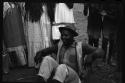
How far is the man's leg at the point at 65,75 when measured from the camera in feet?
26.9

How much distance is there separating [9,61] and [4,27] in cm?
98

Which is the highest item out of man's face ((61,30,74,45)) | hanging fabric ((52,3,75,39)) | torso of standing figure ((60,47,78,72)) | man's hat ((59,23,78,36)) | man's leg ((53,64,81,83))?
hanging fabric ((52,3,75,39))

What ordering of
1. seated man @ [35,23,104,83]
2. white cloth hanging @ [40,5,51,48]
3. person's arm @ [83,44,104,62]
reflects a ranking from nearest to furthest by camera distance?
1. seated man @ [35,23,104,83]
2. person's arm @ [83,44,104,62]
3. white cloth hanging @ [40,5,51,48]

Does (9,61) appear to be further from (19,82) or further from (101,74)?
(101,74)

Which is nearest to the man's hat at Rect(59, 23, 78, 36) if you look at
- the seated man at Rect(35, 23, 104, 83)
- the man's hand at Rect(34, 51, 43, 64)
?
the seated man at Rect(35, 23, 104, 83)

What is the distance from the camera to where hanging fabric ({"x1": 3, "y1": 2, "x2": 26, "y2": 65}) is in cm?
873

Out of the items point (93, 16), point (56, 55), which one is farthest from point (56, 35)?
point (93, 16)

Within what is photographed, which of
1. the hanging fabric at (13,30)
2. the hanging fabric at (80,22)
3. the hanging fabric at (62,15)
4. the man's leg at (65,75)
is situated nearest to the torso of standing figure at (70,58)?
the man's leg at (65,75)

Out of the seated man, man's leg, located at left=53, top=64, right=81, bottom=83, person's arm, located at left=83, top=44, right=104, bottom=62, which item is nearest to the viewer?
man's leg, located at left=53, top=64, right=81, bottom=83

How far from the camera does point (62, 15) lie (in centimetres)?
861

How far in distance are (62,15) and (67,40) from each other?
720mm

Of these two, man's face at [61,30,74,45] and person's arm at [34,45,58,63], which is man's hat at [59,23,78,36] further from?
person's arm at [34,45,58,63]

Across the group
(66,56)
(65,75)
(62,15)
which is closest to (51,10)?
(62,15)

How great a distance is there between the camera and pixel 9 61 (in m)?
8.77
